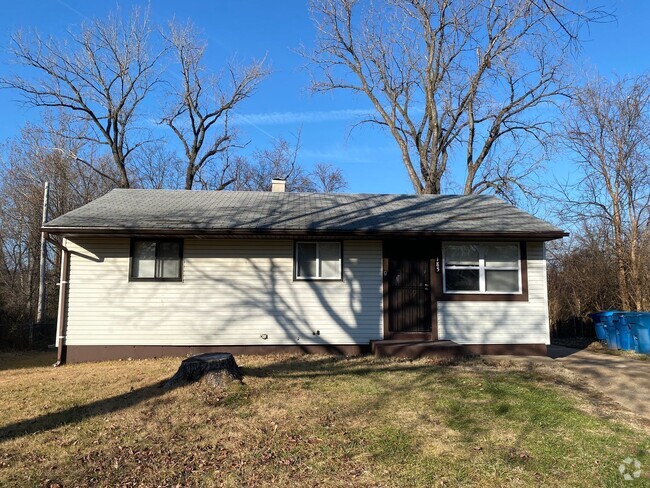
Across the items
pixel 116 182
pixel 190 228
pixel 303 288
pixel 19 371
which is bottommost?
pixel 19 371

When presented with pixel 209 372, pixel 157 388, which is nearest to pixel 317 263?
pixel 209 372

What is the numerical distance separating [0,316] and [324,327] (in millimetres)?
10242

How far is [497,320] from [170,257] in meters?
7.15

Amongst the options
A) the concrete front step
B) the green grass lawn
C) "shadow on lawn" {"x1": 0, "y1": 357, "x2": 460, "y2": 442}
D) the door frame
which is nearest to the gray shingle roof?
the door frame

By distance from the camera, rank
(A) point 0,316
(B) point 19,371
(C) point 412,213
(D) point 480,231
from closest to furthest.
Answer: (B) point 19,371 < (D) point 480,231 < (C) point 412,213 < (A) point 0,316

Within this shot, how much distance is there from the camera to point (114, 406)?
239 inches

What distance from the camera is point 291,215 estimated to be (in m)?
11.0

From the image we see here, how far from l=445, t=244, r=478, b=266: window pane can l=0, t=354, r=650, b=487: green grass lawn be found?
3.14 m

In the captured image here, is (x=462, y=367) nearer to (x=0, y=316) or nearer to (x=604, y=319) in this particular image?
(x=604, y=319)

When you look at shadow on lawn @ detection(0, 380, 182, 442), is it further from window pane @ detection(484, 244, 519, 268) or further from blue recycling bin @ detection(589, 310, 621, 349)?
blue recycling bin @ detection(589, 310, 621, 349)

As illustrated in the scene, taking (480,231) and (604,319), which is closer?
(480,231)

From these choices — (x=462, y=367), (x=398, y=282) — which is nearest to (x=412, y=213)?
(x=398, y=282)

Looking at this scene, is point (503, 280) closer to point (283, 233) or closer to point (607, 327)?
point (607, 327)

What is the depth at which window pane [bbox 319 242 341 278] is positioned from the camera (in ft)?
34.1
